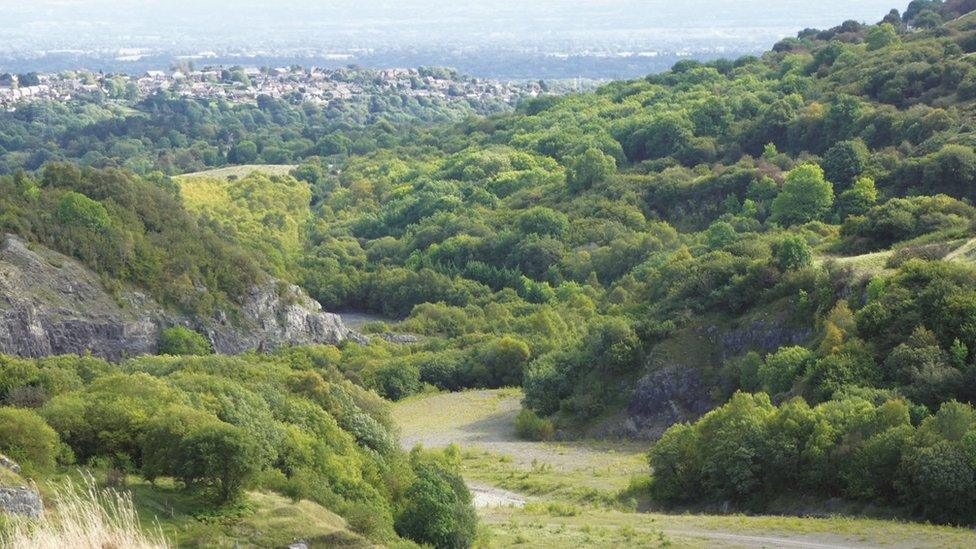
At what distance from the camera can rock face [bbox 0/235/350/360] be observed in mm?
57750

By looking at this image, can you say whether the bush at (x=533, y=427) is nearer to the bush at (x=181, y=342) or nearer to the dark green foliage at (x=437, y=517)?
the bush at (x=181, y=342)

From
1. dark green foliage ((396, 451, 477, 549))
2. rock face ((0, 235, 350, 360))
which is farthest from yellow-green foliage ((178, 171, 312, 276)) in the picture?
dark green foliage ((396, 451, 477, 549))

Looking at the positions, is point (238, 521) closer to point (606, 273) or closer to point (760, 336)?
point (760, 336)

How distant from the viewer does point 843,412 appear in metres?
36.6

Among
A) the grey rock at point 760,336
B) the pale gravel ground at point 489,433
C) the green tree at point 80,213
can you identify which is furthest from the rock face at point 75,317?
the grey rock at point 760,336

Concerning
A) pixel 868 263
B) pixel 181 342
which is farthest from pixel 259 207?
pixel 868 263

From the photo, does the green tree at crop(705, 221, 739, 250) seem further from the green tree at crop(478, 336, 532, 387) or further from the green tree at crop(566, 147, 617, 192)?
the green tree at crop(566, 147, 617, 192)

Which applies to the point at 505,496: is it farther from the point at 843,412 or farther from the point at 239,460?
the point at 239,460

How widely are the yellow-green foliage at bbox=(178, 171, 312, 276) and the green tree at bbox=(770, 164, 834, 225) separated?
32078mm

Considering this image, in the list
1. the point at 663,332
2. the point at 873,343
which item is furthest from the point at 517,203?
the point at 873,343

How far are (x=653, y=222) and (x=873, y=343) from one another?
4909 cm

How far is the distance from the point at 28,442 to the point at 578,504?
52.7 ft

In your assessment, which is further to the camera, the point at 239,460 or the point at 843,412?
the point at 843,412

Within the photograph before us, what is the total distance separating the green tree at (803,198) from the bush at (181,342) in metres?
31.0
